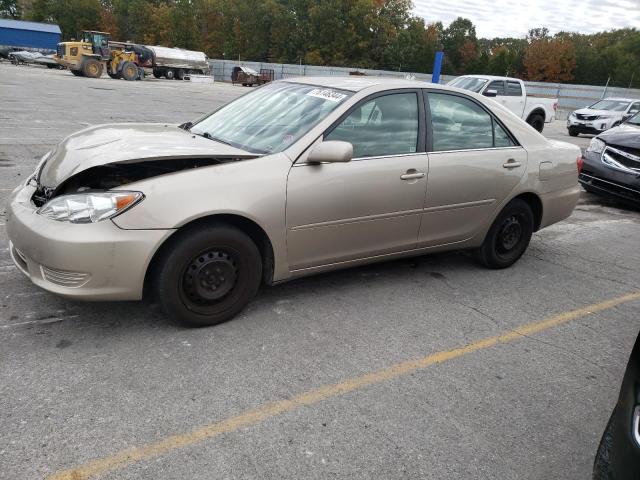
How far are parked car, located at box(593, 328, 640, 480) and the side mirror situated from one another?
208 centimetres

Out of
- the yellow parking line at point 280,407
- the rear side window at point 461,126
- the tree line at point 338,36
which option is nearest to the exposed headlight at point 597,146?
the rear side window at point 461,126

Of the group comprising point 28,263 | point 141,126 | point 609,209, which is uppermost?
point 141,126

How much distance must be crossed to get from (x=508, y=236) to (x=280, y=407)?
10.3 feet

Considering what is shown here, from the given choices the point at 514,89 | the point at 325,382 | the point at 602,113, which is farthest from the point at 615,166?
the point at 602,113

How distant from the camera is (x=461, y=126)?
452cm

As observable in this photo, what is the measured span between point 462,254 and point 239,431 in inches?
139

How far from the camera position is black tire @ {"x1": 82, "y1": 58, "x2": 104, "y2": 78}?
32.1m

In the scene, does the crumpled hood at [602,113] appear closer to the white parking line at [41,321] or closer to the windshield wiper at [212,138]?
the windshield wiper at [212,138]

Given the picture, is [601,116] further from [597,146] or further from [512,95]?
[597,146]

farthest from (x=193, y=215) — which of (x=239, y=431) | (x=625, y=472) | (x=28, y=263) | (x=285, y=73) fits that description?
(x=285, y=73)

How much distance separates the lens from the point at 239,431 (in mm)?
2547

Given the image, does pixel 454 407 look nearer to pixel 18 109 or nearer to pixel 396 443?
pixel 396 443

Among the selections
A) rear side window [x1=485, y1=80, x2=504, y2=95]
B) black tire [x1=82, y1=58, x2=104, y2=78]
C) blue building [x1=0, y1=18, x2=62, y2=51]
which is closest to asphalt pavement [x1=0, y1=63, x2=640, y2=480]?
rear side window [x1=485, y1=80, x2=504, y2=95]

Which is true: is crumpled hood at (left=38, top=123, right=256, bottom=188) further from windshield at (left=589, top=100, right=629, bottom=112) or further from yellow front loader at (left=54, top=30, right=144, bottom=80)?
yellow front loader at (left=54, top=30, right=144, bottom=80)
